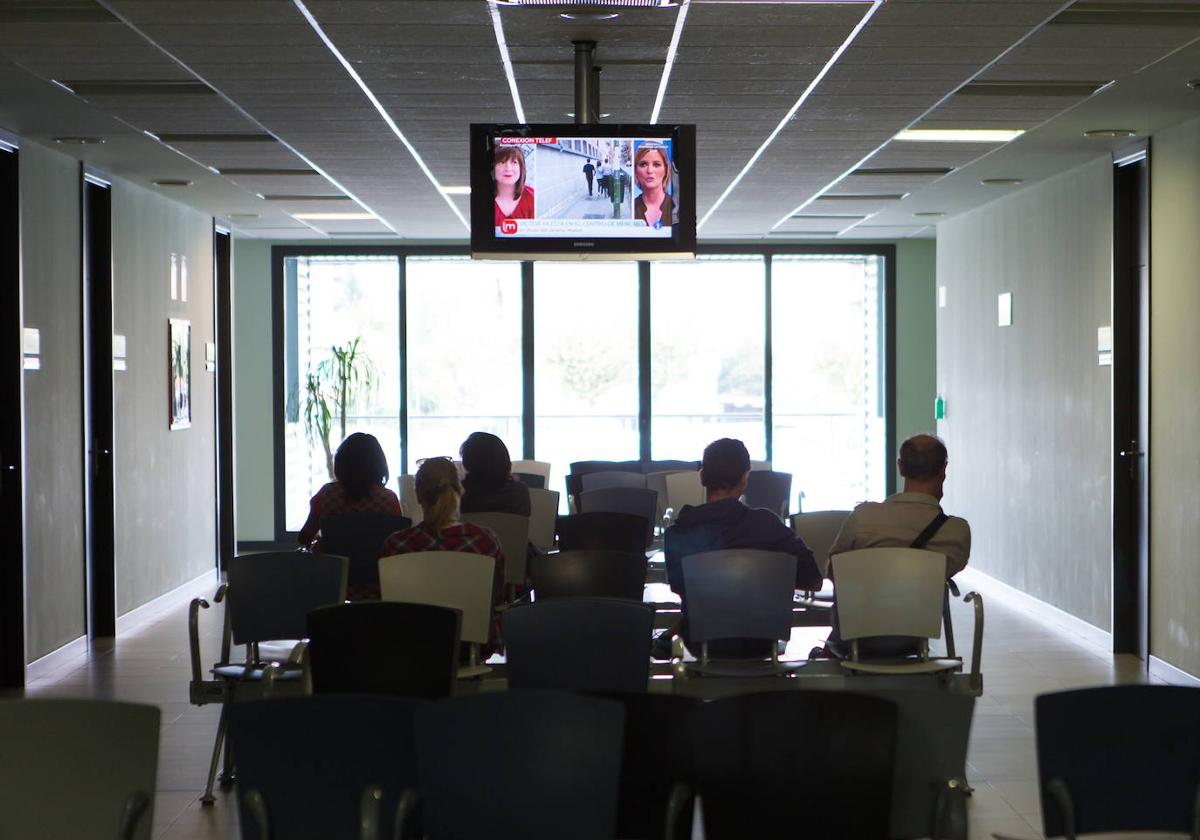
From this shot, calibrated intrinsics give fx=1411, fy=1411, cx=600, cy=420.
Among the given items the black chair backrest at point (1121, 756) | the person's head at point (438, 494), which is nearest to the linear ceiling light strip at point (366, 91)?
the person's head at point (438, 494)

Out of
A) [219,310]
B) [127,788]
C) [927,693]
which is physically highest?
[219,310]

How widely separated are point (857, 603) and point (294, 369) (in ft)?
35.3

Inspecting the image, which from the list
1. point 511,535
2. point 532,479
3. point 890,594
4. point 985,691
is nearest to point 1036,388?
point 985,691

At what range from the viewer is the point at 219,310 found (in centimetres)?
1300

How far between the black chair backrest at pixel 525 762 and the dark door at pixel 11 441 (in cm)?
549

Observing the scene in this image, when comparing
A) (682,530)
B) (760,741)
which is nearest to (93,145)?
(682,530)

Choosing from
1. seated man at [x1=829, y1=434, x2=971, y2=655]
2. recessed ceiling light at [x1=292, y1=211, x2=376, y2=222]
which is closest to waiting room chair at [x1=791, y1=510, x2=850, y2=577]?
seated man at [x1=829, y1=434, x2=971, y2=655]

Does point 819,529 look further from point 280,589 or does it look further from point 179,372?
point 179,372

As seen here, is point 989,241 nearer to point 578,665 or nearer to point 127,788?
point 578,665

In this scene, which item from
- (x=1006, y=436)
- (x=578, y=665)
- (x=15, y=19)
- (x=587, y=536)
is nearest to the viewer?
(x=578, y=665)

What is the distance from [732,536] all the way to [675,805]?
2.52 metres

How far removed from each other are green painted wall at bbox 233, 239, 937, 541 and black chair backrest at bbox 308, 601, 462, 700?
10804mm

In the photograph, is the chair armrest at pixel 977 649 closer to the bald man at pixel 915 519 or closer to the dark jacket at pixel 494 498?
the bald man at pixel 915 519

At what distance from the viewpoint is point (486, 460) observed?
7238mm
